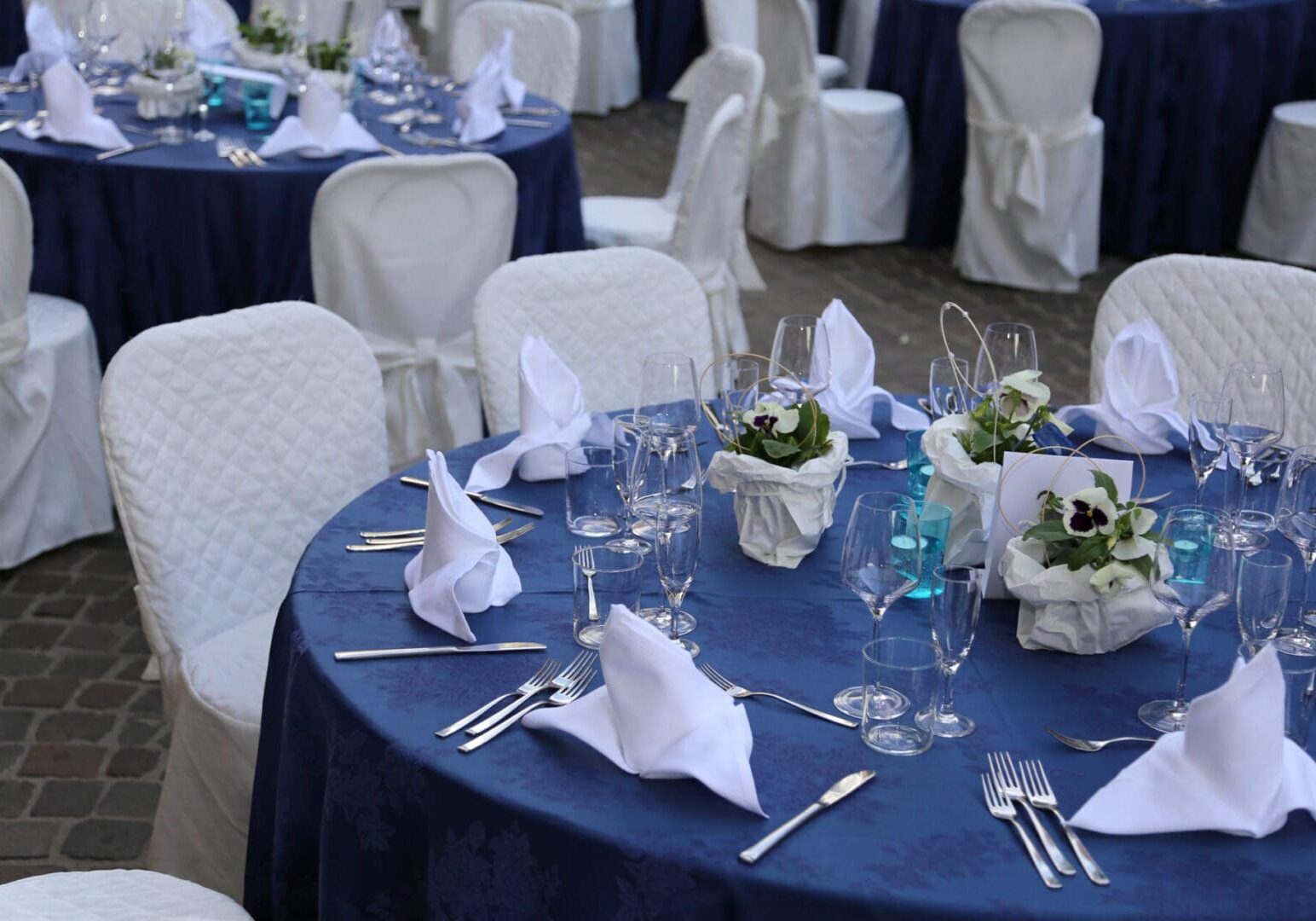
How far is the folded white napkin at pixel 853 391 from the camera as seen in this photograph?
2.60 m

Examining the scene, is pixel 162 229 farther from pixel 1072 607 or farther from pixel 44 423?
pixel 1072 607

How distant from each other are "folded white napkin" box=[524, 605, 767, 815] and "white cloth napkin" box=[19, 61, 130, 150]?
2.92 meters

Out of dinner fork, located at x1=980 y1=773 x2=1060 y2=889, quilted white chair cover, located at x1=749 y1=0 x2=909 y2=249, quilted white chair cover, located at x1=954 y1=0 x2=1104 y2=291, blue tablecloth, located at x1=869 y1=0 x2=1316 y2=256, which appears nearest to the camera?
dinner fork, located at x1=980 y1=773 x2=1060 y2=889

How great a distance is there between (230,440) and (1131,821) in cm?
163

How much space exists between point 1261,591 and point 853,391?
100cm

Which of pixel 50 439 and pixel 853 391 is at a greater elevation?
pixel 853 391

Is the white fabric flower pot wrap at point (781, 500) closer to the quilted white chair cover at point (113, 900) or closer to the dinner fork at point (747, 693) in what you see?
the dinner fork at point (747, 693)

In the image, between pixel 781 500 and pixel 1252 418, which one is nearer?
pixel 781 500

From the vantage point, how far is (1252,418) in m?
2.31

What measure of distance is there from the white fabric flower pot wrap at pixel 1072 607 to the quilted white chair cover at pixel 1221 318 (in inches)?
45.5

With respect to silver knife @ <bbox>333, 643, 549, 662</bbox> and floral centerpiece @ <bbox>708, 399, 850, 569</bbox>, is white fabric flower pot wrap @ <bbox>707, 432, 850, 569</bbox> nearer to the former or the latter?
floral centerpiece @ <bbox>708, 399, 850, 569</bbox>

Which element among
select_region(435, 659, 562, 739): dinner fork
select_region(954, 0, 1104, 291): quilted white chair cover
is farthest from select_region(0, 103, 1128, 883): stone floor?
select_region(435, 659, 562, 739): dinner fork

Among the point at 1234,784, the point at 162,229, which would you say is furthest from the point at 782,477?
the point at 162,229

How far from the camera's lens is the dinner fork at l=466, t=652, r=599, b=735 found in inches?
68.2
